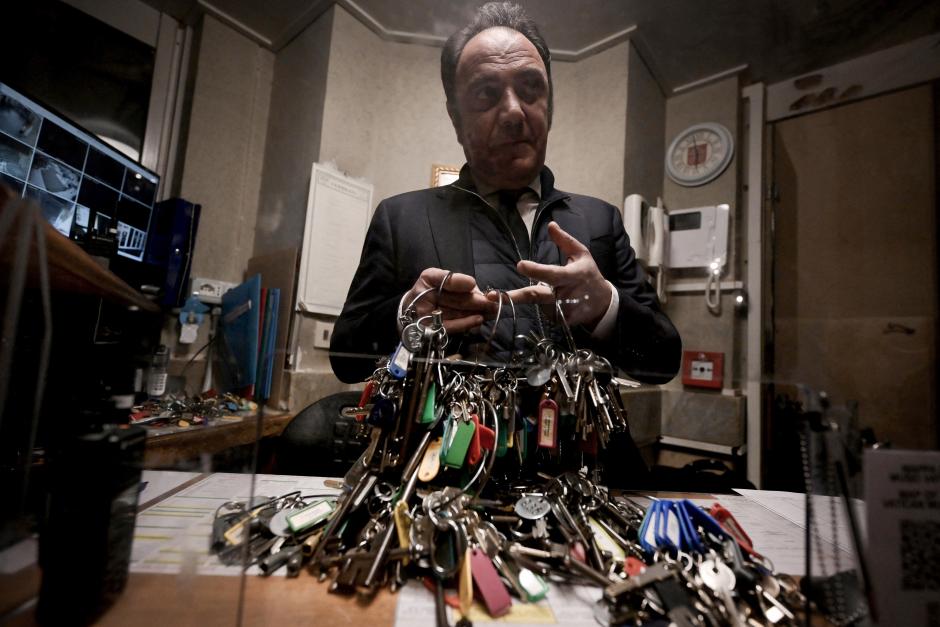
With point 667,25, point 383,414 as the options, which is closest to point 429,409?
point 383,414

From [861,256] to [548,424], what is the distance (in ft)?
1.73

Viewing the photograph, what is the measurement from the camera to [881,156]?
507 millimetres

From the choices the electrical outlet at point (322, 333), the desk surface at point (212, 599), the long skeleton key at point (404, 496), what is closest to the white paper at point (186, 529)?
the desk surface at point (212, 599)

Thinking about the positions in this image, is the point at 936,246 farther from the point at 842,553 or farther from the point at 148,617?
the point at 148,617

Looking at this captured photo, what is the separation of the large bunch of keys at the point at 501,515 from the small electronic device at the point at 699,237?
0.28m

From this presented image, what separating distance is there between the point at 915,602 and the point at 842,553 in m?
0.05

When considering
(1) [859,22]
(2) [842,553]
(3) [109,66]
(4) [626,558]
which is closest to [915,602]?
(2) [842,553]

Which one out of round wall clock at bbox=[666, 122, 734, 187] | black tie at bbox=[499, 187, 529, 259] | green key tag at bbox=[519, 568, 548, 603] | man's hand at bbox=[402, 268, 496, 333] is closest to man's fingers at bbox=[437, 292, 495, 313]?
man's hand at bbox=[402, 268, 496, 333]

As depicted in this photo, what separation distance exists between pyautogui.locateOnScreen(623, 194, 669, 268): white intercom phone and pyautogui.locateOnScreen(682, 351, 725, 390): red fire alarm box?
173mm

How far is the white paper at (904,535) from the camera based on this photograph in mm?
276

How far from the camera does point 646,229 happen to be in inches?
25.4

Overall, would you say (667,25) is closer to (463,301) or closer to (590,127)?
(590,127)

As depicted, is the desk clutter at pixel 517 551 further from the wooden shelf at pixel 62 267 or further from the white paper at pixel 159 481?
the wooden shelf at pixel 62 267

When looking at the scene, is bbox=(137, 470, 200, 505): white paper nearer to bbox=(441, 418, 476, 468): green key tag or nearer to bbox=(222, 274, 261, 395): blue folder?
bbox=(222, 274, 261, 395): blue folder
